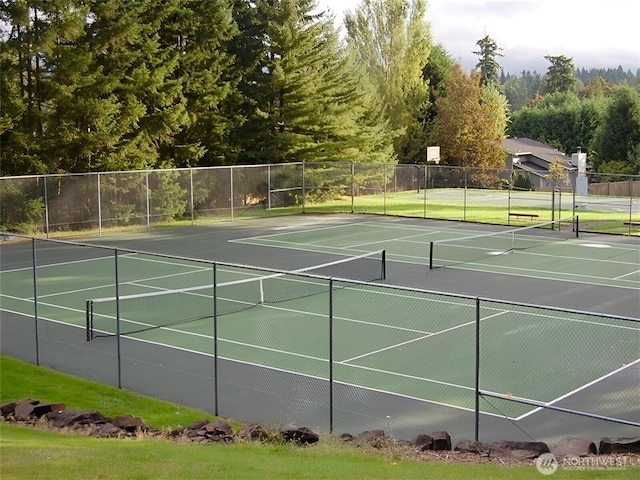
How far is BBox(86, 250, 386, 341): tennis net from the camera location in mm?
20219

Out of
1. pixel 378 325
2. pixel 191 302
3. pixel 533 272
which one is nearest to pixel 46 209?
pixel 191 302

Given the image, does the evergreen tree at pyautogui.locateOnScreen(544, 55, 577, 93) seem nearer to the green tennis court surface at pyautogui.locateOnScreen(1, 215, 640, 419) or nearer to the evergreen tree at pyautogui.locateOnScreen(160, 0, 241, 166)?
the evergreen tree at pyautogui.locateOnScreen(160, 0, 241, 166)

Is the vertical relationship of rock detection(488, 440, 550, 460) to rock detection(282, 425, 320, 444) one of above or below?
above

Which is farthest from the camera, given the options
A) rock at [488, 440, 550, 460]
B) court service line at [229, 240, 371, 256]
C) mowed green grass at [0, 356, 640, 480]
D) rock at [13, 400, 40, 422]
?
court service line at [229, 240, 371, 256]

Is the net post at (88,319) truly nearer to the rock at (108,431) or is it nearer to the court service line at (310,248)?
the rock at (108,431)

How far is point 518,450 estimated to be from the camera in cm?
1090

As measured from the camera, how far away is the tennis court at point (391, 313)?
609 inches

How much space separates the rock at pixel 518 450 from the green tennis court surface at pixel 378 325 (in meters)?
1.72

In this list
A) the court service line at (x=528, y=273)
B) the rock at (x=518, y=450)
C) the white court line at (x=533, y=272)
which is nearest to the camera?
the rock at (x=518, y=450)

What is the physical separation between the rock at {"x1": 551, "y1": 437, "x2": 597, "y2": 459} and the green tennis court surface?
1.67 m

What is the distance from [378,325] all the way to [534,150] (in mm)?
73782

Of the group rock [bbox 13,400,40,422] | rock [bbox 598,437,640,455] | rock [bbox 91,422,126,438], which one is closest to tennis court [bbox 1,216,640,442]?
rock [bbox 598,437,640,455]

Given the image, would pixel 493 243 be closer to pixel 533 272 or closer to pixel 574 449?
pixel 533 272

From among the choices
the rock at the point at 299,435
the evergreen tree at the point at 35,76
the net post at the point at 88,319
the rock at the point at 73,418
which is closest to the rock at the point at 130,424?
the rock at the point at 73,418
